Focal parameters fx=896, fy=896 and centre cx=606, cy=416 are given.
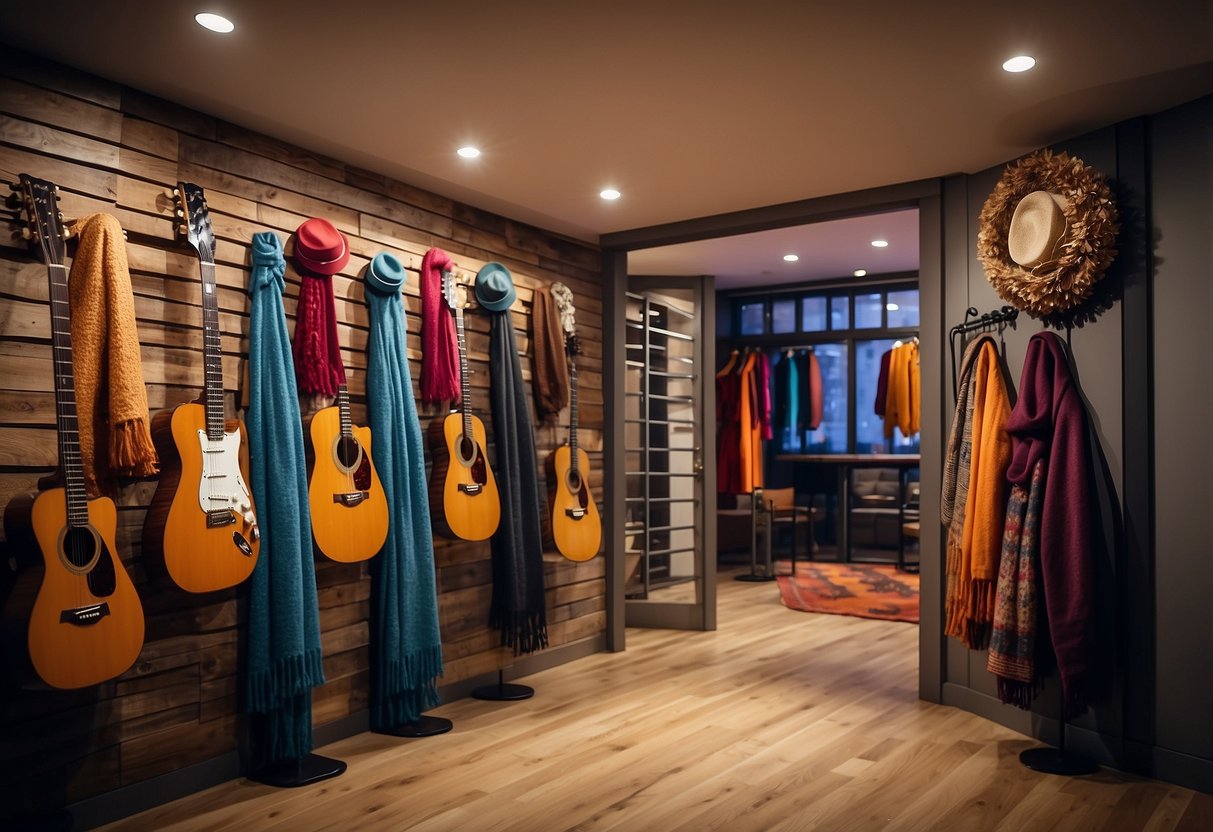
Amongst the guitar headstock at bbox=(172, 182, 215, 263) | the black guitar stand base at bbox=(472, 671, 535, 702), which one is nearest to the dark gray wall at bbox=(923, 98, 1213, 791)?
the black guitar stand base at bbox=(472, 671, 535, 702)

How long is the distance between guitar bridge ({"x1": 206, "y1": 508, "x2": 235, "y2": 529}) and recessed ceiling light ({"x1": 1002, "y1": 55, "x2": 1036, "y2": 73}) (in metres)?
2.78

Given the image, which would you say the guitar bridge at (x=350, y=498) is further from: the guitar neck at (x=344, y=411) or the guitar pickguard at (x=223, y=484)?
the guitar pickguard at (x=223, y=484)

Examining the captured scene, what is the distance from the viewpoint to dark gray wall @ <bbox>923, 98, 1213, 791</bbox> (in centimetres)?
304

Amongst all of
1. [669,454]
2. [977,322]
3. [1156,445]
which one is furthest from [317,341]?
[1156,445]

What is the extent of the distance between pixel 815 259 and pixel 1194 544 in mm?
4178

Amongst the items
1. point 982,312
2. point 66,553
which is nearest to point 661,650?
point 982,312

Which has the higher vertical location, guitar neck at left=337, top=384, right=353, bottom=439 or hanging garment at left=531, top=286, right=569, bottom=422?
hanging garment at left=531, top=286, right=569, bottom=422

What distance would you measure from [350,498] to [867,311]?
6198 mm

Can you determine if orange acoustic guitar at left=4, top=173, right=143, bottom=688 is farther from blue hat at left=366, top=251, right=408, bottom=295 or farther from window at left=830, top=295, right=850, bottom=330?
window at left=830, top=295, right=850, bottom=330

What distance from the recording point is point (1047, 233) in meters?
3.32

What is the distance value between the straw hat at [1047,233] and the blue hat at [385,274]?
2.37 metres

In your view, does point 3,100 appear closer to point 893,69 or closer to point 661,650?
point 893,69

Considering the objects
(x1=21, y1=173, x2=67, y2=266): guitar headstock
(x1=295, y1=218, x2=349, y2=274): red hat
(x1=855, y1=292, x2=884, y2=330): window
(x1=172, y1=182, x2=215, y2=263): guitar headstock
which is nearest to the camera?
(x1=21, y1=173, x2=67, y2=266): guitar headstock

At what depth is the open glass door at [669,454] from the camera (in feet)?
18.5
